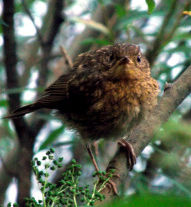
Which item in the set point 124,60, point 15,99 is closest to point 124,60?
point 124,60

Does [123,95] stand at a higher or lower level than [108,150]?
higher

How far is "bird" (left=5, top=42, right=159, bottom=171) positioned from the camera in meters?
2.79

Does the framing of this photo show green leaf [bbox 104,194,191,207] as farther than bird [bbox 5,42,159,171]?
No

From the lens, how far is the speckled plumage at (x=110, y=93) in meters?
2.79

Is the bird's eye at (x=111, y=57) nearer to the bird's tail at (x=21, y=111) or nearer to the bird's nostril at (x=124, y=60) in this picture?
the bird's nostril at (x=124, y=60)

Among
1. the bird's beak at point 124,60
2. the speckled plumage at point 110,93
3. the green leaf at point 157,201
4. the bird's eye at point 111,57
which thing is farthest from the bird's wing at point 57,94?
the green leaf at point 157,201

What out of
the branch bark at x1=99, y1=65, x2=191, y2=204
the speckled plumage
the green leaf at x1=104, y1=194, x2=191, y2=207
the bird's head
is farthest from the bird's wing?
the green leaf at x1=104, y1=194, x2=191, y2=207

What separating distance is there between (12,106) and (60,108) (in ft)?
1.59

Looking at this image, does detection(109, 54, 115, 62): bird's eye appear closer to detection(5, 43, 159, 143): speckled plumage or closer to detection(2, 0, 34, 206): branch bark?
detection(5, 43, 159, 143): speckled plumage

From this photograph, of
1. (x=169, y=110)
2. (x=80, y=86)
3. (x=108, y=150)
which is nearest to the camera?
(x=169, y=110)

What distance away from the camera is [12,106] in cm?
337

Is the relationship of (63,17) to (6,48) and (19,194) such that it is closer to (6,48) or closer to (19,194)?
(6,48)

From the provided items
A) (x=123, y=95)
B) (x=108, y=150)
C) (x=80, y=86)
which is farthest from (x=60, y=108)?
(x=108, y=150)

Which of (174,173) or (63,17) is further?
(63,17)
